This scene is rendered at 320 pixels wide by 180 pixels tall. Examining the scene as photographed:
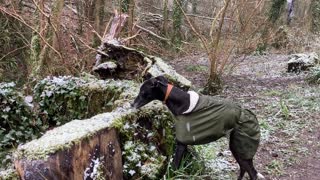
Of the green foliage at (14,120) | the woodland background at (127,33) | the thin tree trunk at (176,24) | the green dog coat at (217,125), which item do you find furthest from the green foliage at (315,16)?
the green dog coat at (217,125)

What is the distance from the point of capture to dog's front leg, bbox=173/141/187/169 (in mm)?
4320

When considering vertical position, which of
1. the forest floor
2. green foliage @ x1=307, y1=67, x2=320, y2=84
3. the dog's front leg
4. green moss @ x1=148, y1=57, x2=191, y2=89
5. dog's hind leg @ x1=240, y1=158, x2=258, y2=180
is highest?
green moss @ x1=148, y1=57, x2=191, y2=89

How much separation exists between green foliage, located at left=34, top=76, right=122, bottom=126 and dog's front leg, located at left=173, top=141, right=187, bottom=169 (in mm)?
1734

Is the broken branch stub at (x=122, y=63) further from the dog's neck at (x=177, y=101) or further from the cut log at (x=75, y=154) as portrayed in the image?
the cut log at (x=75, y=154)

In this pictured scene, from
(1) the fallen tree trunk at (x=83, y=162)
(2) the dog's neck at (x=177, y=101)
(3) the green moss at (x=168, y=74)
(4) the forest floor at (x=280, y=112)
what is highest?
(2) the dog's neck at (x=177, y=101)

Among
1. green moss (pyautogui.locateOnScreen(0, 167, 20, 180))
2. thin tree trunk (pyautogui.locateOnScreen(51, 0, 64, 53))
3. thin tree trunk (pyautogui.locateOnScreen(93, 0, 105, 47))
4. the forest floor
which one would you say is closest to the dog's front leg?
the forest floor

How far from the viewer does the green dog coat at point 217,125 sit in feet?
14.0

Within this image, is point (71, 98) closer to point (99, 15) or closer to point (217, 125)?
point (217, 125)

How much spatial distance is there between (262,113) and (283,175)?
2691 millimetres

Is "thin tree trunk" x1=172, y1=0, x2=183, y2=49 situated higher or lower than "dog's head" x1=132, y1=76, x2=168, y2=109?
lower

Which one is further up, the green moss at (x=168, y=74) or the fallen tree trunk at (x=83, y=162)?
the green moss at (x=168, y=74)

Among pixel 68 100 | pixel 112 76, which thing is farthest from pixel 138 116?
pixel 112 76

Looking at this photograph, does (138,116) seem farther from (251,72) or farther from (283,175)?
(251,72)

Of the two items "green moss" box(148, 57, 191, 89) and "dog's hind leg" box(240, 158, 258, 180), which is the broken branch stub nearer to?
"green moss" box(148, 57, 191, 89)
